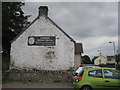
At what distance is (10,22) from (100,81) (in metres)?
18.1

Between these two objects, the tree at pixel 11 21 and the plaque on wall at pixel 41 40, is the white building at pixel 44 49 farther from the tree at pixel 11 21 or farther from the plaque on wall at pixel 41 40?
the tree at pixel 11 21

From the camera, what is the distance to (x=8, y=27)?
2286cm

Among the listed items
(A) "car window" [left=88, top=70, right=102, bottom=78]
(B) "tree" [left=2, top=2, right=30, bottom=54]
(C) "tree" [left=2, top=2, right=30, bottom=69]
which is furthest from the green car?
(B) "tree" [left=2, top=2, right=30, bottom=54]

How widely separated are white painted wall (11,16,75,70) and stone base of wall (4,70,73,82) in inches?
108

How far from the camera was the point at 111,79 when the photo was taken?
8.42 metres

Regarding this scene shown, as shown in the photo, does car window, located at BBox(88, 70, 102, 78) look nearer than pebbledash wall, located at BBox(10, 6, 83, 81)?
Yes

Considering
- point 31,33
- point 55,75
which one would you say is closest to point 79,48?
point 31,33

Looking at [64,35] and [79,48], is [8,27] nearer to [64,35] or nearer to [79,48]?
[64,35]

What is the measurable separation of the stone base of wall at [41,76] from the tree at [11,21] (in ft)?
30.8

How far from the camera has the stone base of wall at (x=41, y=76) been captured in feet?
48.4

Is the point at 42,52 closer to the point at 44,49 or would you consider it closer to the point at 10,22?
the point at 44,49

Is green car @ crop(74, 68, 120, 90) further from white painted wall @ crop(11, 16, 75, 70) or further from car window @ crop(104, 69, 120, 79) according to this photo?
white painted wall @ crop(11, 16, 75, 70)

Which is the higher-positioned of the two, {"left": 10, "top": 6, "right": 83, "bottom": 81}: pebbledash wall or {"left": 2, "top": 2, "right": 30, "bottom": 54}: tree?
{"left": 2, "top": 2, "right": 30, "bottom": 54}: tree

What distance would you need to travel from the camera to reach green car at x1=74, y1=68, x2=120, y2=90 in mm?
8367
